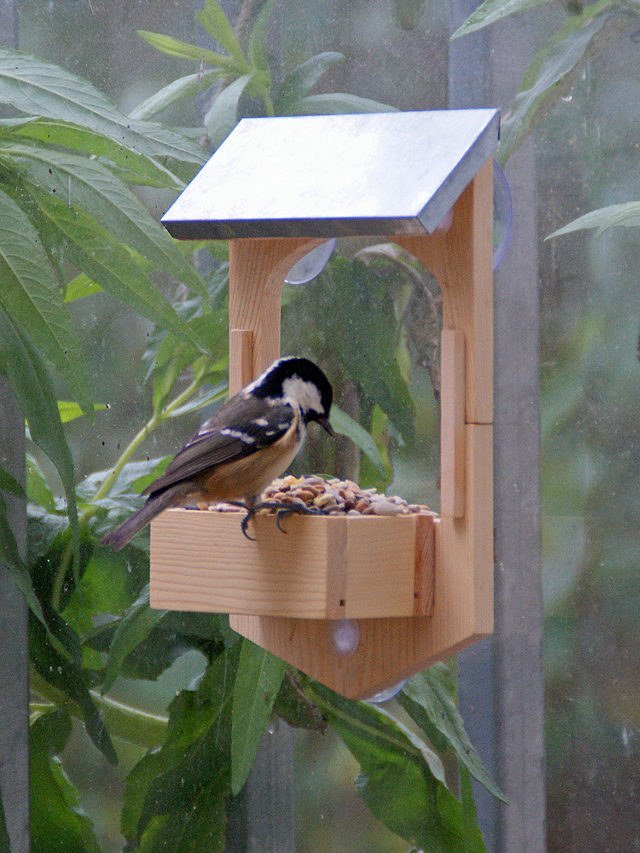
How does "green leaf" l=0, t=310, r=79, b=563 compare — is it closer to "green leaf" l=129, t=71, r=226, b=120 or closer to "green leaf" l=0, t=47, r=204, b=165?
"green leaf" l=0, t=47, r=204, b=165

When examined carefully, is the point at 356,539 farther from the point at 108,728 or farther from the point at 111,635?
the point at 108,728

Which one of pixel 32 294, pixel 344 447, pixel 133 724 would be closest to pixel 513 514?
→ pixel 344 447

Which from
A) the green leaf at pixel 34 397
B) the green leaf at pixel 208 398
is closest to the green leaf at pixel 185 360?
the green leaf at pixel 208 398

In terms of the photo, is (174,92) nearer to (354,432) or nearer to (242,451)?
(354,432)

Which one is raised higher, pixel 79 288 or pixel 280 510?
pixel 79 288

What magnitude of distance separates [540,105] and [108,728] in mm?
979

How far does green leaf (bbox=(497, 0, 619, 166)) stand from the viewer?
109cm

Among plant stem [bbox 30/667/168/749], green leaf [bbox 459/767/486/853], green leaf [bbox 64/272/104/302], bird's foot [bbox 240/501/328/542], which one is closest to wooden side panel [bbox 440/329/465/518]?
bird's foot [bbox 240/501/328/542]

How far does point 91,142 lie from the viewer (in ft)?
3.12

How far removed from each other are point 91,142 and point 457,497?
0.52 metres

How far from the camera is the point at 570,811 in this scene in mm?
1267

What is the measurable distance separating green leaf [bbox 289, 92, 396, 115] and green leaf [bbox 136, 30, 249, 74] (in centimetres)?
9

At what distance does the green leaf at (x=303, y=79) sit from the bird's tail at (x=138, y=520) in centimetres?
63

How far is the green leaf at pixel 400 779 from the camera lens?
43.4 inches
